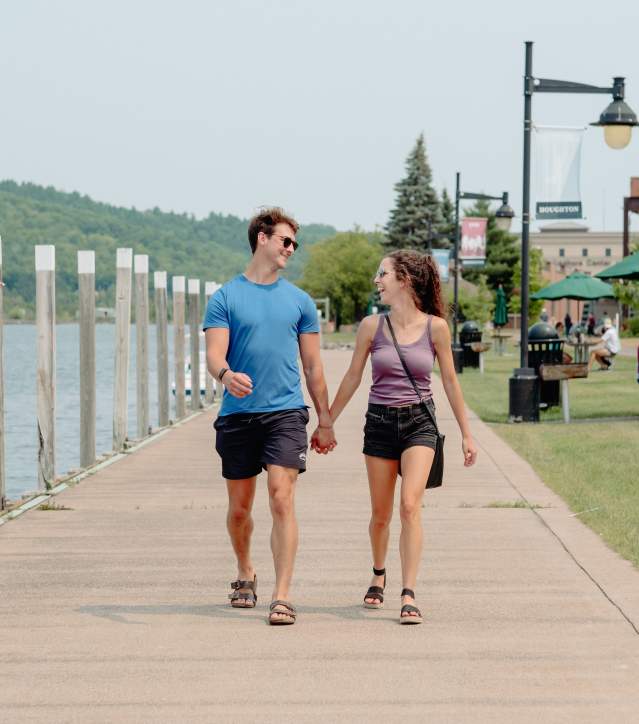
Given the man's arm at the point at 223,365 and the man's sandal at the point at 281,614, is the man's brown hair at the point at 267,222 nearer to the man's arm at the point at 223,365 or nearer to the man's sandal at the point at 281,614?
the man's arm at the point at 223,365

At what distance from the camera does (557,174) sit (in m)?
19.5

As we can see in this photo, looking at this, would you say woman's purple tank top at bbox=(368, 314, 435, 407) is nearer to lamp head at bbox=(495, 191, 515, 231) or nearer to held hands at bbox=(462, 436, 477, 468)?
held hands at bbox=(462, 436, 477, 468)

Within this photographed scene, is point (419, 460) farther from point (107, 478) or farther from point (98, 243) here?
point (98, 243)

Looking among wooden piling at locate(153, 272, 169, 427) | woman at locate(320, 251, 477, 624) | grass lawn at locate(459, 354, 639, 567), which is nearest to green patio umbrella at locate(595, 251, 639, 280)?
grass lawn at locate(459, 354, 639, 567)

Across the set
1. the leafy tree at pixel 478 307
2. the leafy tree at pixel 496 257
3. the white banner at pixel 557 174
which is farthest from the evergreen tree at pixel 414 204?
the white banner at pixel 557 174

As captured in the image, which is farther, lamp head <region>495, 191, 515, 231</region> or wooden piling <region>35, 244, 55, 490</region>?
lamp head <region>495, 191, 515, 231</region>

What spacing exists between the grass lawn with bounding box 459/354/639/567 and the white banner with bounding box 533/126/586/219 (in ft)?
9.28

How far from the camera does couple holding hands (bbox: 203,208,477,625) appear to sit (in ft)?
22.3

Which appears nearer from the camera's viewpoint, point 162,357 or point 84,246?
point 162,357

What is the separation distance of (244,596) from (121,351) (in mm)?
10695

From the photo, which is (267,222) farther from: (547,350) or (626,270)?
(547,350)

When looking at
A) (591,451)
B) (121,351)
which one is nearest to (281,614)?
(591,451)

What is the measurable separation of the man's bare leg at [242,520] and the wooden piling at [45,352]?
6335mm

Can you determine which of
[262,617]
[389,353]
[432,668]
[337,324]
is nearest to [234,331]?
[389,353]
